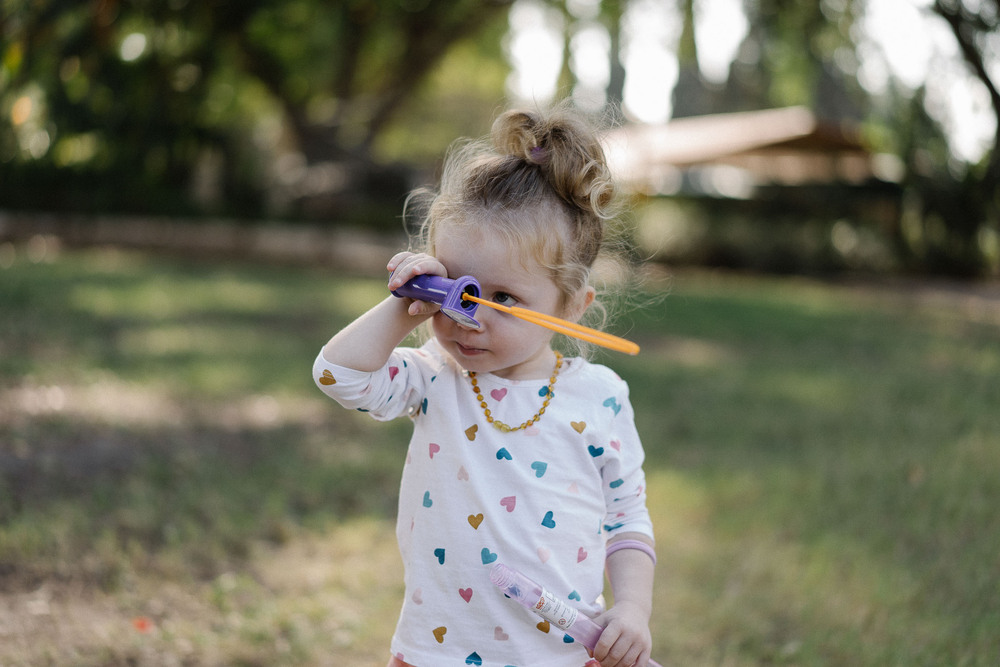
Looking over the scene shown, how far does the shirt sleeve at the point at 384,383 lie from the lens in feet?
5.06

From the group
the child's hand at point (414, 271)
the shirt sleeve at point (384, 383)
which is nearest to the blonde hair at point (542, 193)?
the child's hand at point (414, 271)

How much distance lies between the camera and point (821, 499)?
354cm

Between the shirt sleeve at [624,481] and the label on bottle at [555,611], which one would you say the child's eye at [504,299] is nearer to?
the shirt sleeve at [624,481]

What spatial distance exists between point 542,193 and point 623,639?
2.54 ft

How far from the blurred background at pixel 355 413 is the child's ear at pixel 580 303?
0.20m

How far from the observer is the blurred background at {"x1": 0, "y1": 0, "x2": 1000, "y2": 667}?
2.54m

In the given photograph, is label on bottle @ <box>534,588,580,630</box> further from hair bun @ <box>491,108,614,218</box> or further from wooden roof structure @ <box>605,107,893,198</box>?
wooden roof structure @ <box>605,107,893,198</box>

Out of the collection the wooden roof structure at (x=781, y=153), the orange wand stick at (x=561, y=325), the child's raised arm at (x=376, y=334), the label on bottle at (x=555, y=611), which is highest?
the wooden roof structure at (x=781, y=153)

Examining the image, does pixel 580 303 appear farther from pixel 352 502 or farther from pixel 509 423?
pixel 352 502

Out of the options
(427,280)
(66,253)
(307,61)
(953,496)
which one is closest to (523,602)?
(427,280)

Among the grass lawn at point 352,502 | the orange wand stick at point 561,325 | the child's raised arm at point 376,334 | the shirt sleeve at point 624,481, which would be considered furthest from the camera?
the grass lawn at point 352,502

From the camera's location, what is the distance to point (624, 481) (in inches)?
65.7

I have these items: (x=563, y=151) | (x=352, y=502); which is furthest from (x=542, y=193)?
(x=352, y=502)

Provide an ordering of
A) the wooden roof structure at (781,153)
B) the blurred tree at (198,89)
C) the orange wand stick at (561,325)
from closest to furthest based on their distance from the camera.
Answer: the orange wand stick at (561,325) → the blurred tree at (198,89) → the wooden roof structure at (781,153)
